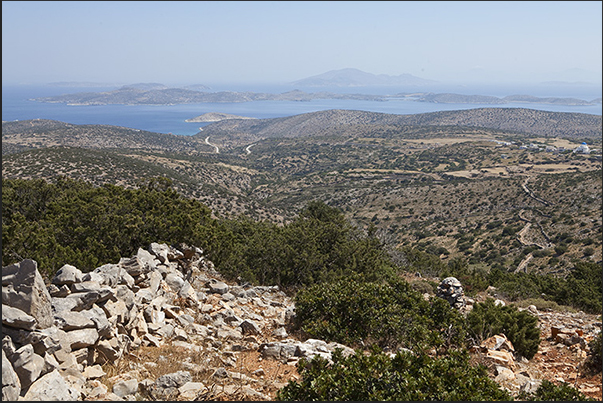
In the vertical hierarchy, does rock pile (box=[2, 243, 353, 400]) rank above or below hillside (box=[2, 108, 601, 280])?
above

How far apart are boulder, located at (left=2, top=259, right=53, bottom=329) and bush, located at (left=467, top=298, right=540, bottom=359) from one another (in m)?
8.83

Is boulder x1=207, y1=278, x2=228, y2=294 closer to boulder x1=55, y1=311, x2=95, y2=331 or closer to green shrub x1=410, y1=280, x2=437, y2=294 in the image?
boulder x1=55, y1=311, x2=95, y2=331

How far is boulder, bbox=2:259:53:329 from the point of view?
5.38 m

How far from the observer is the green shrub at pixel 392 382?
5.29 metres

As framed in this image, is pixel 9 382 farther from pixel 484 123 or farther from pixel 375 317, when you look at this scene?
pixel 484 123

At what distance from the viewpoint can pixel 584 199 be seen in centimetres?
4700

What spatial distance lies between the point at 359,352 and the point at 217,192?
179 ft

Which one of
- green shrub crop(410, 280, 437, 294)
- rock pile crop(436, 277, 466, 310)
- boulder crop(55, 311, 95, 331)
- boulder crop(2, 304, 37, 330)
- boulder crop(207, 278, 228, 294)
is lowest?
green shrub crop(410, 280, 437, 294)

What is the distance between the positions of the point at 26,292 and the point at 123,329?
6.95ft

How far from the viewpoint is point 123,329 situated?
7148 millimetres

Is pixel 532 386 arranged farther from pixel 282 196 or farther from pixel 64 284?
pixel 282 196

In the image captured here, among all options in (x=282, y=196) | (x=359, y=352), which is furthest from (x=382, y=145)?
(x=359, y=352)

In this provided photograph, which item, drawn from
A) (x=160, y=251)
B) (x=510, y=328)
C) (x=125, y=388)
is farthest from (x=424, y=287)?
(x=125, y=388)

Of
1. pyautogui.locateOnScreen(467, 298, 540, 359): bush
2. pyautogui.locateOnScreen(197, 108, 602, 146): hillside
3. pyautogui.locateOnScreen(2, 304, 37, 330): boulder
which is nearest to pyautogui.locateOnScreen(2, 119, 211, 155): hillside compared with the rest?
pyautogui.locateOnScreen(197, 108, 602, 146): hillside
